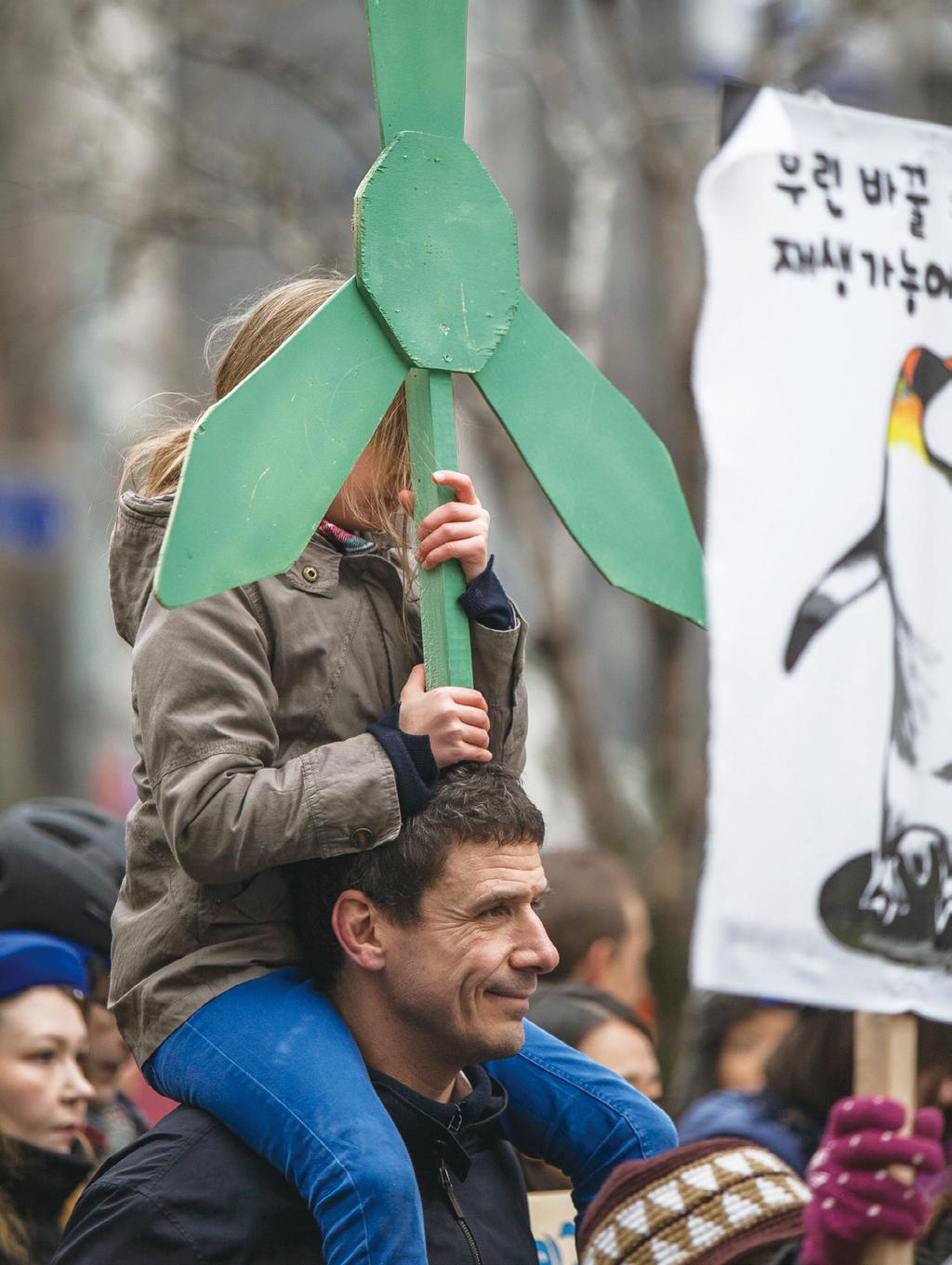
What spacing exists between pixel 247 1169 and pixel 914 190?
238 cm

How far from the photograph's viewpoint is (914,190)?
12.4ft

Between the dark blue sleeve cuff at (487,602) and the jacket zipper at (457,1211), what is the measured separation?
0.79m

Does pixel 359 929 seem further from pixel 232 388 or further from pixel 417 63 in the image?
pixel 417 63

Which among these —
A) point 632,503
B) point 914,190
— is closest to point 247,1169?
point 632,503

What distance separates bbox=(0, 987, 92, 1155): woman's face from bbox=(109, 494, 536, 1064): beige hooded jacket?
3.25 feet

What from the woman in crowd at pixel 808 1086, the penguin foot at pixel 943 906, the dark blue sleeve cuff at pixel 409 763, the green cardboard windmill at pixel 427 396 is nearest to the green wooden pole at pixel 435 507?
the green cardboard windmill at pixel 427 396

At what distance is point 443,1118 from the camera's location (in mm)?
2658

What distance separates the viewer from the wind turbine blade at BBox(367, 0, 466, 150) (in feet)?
8.35

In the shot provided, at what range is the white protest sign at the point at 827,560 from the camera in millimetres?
3457

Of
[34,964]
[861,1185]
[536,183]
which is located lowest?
[861,1185]

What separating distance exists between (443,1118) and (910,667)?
4.79 feet

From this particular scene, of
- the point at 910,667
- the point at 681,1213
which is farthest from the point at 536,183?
the point at 681,1213

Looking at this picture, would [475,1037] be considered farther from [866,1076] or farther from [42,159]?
[42,159]

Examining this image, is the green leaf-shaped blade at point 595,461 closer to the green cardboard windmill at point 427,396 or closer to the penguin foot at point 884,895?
the green cardboard windmill at point 427,396
